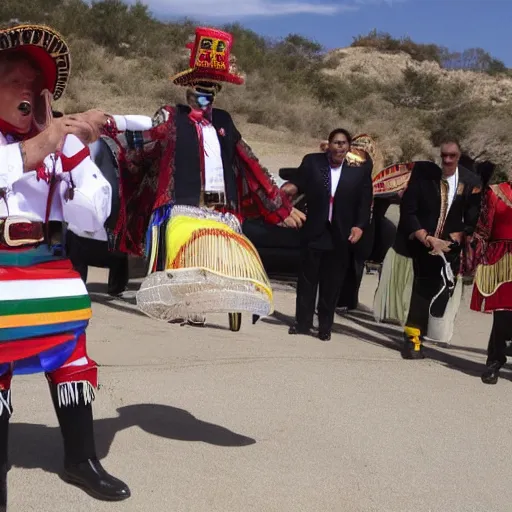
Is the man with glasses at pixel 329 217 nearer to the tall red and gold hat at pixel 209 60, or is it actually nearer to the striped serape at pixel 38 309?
the tall red and gold hat at pixel 209 60

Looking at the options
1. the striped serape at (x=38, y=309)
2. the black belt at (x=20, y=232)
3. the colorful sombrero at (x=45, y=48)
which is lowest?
the striped serape at (x=38, y=309)

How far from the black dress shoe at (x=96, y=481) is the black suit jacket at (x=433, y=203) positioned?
4083mm

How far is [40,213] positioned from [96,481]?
1.22m

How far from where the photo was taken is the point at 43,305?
12.4 feet

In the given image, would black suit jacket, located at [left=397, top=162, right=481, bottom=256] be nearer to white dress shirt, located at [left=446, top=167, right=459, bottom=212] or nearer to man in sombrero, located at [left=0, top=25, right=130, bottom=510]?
white dress shirt, located at [left=446, top=167, right=459, bottom=212]

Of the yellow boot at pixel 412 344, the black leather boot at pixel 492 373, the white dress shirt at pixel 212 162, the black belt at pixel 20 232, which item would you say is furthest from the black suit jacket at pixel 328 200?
the black belt at pixel 20 232

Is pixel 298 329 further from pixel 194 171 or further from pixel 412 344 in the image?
pixel 194 171

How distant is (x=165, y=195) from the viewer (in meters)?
4.44

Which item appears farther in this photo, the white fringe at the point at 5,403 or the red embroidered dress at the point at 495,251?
the red embroidered dress at the point at 495,251

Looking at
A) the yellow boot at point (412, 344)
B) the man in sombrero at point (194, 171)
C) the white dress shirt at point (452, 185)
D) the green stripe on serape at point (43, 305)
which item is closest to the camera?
the green stripe on serape at point (43, 305)

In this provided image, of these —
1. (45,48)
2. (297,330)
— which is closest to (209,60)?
(45,48)

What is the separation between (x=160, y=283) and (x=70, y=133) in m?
0.79

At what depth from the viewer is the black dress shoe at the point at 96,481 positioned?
4.02m

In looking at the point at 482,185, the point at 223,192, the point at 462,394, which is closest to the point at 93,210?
the point at 223,192
